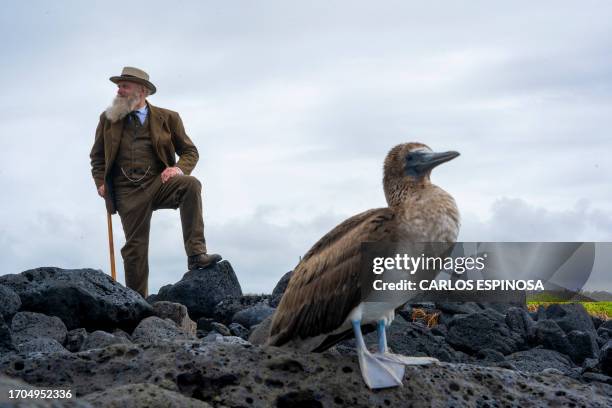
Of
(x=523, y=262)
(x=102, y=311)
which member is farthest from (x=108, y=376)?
(x=102, y=311)

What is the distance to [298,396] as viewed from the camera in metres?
5.12

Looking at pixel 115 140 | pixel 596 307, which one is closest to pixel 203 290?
pixel 115 140

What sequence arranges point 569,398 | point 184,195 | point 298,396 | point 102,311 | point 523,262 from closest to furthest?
point 298,396 → point 569,398 → point 523,262 → point 102,311 → point 184,195

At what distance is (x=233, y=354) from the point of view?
17.6 ft

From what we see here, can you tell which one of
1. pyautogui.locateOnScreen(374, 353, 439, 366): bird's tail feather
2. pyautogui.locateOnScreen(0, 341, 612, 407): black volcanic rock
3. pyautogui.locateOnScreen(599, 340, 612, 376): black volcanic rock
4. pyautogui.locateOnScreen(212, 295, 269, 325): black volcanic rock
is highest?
pyautogui.locateOnScreen(212, 295, 269, 325): black volcanic rock

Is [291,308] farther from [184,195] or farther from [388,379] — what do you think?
[184,195]

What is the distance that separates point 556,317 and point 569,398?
7.97 m

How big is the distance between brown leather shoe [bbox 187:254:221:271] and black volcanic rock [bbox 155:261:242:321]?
0.10 m

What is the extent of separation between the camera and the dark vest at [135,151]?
13070mm

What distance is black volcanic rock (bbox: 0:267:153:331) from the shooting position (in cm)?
1041

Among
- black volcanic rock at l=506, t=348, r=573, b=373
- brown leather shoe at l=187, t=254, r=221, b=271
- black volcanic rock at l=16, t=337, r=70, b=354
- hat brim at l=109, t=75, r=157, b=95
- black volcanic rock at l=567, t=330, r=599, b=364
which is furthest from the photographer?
brown leather shoe at l=187, t=254, r=221, b=271

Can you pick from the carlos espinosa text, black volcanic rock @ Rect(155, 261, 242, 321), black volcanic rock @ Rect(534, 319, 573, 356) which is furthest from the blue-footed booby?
black volcanic rock @ Rect(155, 261, 242, 321)

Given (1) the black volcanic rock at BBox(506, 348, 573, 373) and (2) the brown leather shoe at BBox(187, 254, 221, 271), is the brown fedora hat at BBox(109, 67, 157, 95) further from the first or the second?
(1) the black volcanic rock at BBox(506, 348, 573, 373)

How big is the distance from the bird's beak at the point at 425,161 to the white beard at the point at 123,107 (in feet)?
25.1
